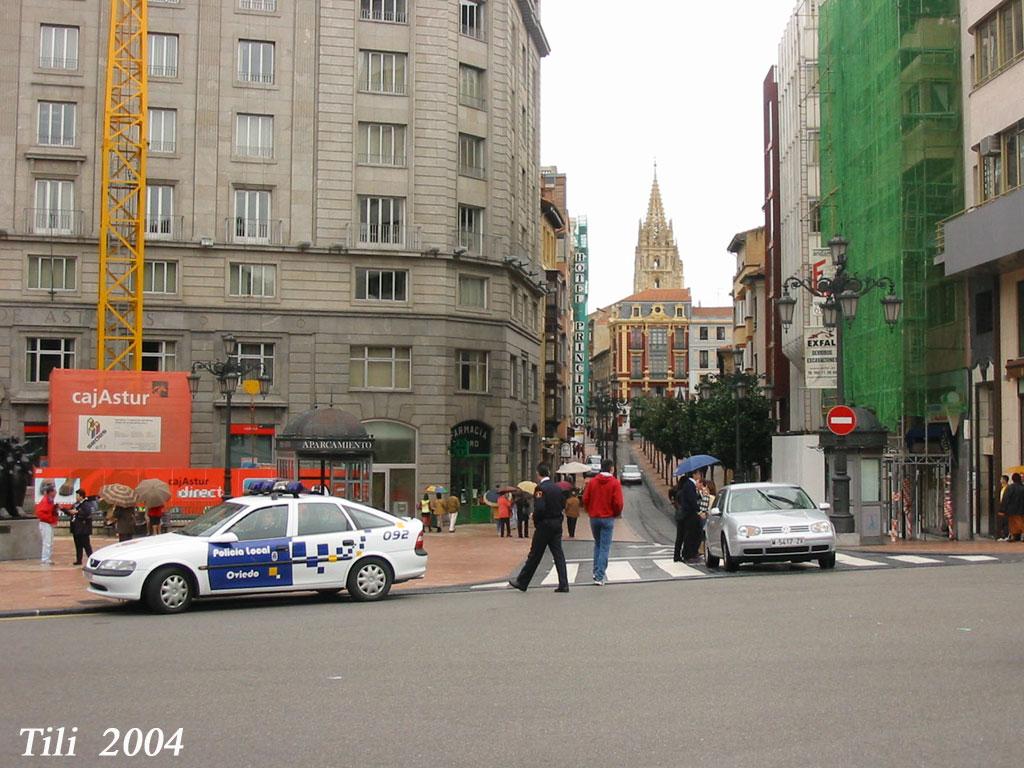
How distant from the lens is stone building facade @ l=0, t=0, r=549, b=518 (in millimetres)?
45906

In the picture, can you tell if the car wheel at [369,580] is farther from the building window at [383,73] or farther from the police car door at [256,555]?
the building window at [383,73]

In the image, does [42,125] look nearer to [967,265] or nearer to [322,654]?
[967,265]

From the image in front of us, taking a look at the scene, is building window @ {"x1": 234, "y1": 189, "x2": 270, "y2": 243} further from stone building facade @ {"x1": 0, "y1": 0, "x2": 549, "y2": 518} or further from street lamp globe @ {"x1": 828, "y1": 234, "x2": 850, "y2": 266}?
street lamp globe @ {"x1": 828, "y1": 234, "x2": 850, "y2": 266}

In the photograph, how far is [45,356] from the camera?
45750 mm

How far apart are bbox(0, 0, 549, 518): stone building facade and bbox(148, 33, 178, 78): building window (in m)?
0.06

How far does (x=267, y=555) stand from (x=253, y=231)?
3215 cm

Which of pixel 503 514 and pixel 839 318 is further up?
pixel 839 318

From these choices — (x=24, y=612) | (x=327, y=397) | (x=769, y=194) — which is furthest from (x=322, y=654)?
(x=769, y=194)

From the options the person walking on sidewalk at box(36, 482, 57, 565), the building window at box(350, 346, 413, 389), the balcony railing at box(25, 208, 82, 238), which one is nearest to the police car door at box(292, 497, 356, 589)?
the person walking on sidewalk at box(36, 482, 57, 565)

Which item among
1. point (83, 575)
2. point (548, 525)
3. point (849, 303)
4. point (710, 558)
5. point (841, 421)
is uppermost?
point (849, 303)

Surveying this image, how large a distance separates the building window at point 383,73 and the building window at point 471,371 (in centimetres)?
1015

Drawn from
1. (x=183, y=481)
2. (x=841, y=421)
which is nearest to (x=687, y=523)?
(x=841, y=421)

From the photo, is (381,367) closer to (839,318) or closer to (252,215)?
(252,215)

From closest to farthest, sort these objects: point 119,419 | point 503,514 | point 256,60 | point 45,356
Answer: point 503,514 → point 119,419 → point 45,356 → point 256,60
